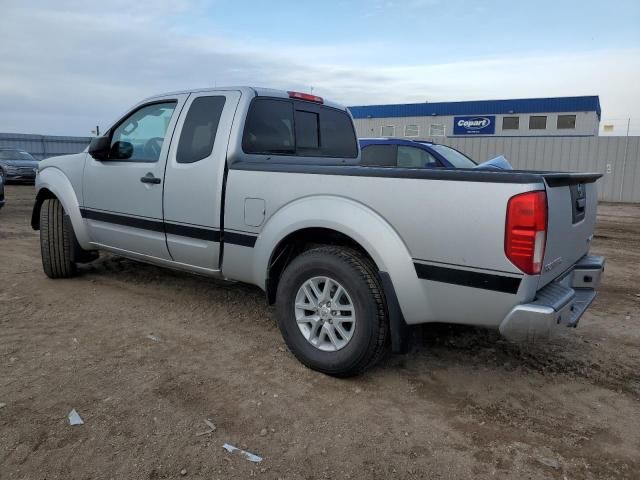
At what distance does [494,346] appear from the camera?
3.87 metres

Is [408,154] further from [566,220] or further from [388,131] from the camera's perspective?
[388,131]

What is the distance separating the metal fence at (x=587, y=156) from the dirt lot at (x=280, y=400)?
45.2 ft

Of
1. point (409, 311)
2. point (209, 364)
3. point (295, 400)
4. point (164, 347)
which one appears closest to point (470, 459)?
point (409, 311)

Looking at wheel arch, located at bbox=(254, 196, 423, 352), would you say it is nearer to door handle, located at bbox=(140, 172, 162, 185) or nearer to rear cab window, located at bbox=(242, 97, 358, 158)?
rear cab window, located at bbox=(242, 97, 358, 158)

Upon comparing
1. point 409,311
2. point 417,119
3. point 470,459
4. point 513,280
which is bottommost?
point 470,459

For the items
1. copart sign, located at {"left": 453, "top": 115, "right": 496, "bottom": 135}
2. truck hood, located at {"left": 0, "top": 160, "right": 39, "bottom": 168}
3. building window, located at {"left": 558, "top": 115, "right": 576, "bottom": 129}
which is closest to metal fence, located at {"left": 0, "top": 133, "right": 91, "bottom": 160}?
truck hood, located at {"left": 0, "top": 160, "right": 39, "bottom": 168}

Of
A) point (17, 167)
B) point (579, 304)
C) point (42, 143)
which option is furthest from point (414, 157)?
point (42, 143)

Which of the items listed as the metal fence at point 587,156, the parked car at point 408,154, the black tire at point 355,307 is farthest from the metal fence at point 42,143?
the black tire at point 355,307

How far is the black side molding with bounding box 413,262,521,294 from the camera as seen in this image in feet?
8.47

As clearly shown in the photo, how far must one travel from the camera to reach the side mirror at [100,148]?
181 inches

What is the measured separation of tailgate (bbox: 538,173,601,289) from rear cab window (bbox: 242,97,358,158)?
2.19 metres

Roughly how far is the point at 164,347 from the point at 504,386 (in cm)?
240

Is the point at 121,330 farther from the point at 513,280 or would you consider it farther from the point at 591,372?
the point at 591,372

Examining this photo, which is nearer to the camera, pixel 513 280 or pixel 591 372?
pixel 513 280
